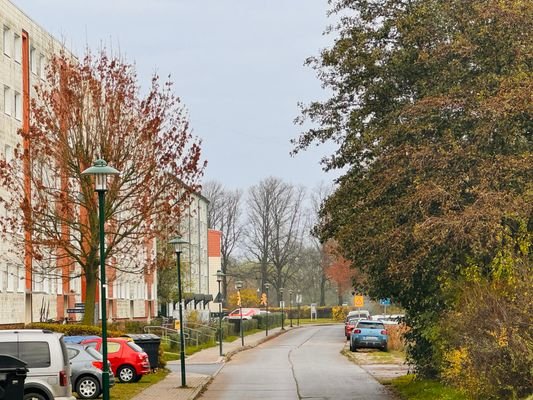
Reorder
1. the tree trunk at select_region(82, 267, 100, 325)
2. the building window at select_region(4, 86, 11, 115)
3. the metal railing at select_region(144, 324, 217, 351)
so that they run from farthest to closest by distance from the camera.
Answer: the metal railing at select_region(144, 324, 217, 351) → the building window at select_region(4, 86, 11, 115) → the tree trunk at select_region(82, 267, 100, 325)

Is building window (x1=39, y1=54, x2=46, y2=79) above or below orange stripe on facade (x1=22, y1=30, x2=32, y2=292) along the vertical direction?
above

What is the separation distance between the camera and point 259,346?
67.9 metres

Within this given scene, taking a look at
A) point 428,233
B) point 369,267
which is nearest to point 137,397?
point 369,267

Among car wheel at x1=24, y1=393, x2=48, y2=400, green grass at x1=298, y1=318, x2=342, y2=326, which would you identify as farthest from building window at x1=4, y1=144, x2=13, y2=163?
green grass at x1=298, y1=318, x2=342, y2=326

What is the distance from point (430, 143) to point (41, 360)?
9.42 m

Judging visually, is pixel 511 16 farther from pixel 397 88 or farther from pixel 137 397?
pixel 137 397

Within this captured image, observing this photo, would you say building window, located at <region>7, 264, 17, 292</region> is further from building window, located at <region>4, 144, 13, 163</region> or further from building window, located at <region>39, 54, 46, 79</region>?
building window, located at <region>39, 54, 46, 79</region>

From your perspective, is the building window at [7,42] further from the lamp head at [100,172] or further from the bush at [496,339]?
the bush at [496,339]

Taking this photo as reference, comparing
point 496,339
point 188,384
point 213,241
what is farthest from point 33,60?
point 213,241

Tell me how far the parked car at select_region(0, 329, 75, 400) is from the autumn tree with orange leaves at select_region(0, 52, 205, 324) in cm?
1862

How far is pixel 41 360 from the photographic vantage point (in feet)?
70.4

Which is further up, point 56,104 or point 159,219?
point 56,104

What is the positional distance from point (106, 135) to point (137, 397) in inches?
572

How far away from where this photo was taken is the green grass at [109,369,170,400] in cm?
2873
